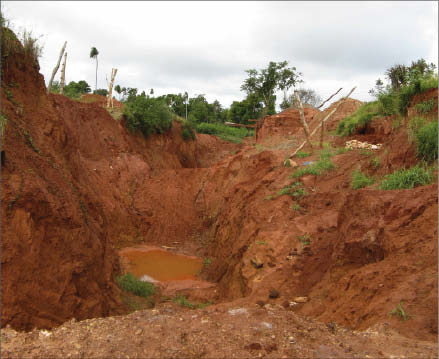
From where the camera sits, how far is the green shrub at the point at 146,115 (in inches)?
754

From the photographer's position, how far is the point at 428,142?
234 inches

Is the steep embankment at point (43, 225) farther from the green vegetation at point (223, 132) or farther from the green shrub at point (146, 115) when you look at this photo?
the green vegetation at point (223, 132)

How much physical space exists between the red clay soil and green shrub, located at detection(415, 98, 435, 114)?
73 centimetres

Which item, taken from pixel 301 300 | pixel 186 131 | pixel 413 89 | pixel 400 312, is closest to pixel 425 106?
pixel 413 89

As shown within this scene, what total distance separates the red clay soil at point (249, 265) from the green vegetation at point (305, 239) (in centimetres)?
3

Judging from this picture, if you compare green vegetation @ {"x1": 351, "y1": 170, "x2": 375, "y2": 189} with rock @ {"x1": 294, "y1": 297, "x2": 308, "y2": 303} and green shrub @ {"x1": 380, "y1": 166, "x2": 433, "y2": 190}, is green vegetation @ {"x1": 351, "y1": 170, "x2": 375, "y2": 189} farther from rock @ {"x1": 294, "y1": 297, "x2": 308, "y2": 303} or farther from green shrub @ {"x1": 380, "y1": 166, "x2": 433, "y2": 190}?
rock @ {"x1": 294, "y1": 297, "x2": 308, "y2": 303}

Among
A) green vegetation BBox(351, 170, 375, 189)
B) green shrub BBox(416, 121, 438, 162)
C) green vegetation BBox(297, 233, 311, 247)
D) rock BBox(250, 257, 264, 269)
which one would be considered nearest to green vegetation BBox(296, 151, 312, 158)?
green vegetation BBox(351, 170, 375, 189)

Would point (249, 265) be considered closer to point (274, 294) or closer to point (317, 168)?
point (274, 294)

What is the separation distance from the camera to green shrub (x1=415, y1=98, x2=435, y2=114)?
6621mm

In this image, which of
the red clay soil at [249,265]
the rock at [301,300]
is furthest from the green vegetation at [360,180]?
the rock at [301,300]

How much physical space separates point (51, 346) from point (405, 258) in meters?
3.72

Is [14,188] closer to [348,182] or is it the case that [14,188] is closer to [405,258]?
[405,258]

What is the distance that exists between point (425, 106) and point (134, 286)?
272 inches

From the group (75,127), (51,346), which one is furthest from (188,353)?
(75,127)
